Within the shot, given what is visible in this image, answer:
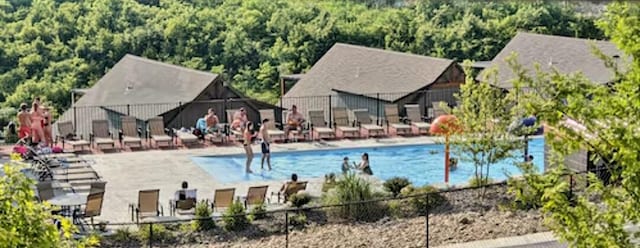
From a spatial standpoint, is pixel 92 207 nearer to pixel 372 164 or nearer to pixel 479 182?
pixel 479 182

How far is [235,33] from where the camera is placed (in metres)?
43.1

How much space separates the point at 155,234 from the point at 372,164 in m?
8.84

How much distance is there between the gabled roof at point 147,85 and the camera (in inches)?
977

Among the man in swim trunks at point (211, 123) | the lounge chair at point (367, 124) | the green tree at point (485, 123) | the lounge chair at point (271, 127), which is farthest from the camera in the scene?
the lounge chair at point (367, 124)

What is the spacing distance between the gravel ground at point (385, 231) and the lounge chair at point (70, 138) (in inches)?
318

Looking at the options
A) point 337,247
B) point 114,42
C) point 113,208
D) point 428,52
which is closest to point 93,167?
point 113,208

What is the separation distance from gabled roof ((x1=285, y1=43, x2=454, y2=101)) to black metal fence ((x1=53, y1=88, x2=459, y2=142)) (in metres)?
0.27

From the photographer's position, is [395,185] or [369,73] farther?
[369,73]

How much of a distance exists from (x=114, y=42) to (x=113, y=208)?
2737 cm

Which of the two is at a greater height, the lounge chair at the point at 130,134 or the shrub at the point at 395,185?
the lounge chair at the point at 130,134

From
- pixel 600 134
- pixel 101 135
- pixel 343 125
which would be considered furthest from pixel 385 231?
pixel 343 125

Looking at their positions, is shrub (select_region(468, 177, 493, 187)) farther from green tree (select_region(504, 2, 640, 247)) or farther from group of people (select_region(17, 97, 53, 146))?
green tree (select_region(504, 2, 640, 247))

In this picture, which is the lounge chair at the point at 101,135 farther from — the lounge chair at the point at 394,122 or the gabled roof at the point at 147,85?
the lounge chair at the point at 394,122

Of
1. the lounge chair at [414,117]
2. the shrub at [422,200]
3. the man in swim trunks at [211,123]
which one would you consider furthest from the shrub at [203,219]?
the lounge chair at [414,117]
